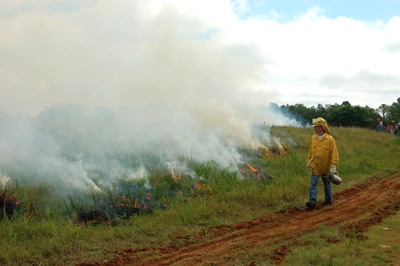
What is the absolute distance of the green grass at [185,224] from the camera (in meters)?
5.52

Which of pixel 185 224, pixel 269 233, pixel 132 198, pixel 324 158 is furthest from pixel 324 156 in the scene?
pixel 132 198

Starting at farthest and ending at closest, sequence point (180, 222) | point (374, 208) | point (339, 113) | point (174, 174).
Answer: point (339, 113) → point (174, 174) → point (374, 208) → point (180, 222)

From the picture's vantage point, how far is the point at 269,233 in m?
6.78

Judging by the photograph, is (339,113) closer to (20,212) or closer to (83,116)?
(83,116)

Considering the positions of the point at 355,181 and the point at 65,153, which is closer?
the point at 65,153

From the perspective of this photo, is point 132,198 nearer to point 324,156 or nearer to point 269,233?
point 269,233

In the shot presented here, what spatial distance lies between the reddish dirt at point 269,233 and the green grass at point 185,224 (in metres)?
0.23

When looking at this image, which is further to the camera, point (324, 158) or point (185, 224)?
point (324, 158)

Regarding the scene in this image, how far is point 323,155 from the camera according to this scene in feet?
29.4

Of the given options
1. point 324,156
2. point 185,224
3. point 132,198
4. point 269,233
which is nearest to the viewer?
point 269,233

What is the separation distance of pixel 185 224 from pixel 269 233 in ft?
4.96

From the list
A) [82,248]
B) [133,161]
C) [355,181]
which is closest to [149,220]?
[82,248]

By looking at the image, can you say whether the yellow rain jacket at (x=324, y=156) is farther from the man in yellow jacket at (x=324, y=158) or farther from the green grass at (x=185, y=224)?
the green grass at (x=185, y=224)

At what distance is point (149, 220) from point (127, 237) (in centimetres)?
85
